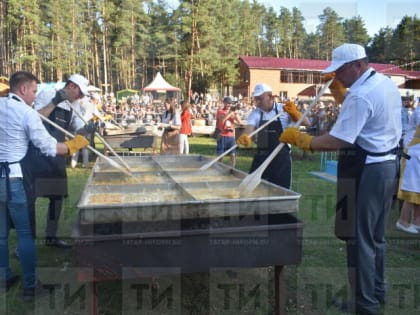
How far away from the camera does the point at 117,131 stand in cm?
976

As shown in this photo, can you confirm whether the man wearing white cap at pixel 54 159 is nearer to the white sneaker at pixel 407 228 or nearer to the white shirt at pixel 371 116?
the white shirt at pixel 371 116

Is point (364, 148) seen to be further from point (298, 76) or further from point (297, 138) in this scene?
point (298, 76)

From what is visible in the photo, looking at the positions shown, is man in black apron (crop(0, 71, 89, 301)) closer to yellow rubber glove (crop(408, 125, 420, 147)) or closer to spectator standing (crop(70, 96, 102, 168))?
spectator standing (crop(70, 96, 102, 168))

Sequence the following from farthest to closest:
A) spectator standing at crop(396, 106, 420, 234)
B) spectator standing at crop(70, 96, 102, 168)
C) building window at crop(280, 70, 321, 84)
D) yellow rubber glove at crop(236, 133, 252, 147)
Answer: building window at crop(280, 70, 321, 84) → spectator standing at crop(70, 96, 102, 168) → spectator standing at crop(396, 106, 420, 234) → yellow rubber glove at crop(236, 133, 252, 147)

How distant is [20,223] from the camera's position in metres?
3.17

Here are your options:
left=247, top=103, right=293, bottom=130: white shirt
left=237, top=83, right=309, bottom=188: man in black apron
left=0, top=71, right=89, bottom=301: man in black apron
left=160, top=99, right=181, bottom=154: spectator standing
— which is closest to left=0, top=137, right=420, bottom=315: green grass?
left=0, top=71, right=89, bottom=301: man in black apron

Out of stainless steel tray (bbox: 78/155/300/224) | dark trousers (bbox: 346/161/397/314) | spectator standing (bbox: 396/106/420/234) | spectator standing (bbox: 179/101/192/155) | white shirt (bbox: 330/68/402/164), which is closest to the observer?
stainless steel tray (bbox: 78/155/300/224)

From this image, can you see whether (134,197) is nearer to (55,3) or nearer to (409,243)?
(409,243)

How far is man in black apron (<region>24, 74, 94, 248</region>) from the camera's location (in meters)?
3.99

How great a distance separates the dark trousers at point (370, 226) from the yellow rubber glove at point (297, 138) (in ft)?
1.45

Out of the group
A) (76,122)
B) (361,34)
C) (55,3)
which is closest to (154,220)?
(76,122)

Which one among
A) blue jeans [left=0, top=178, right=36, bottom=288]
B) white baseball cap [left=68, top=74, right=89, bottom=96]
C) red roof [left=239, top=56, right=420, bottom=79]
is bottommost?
blue jeans [left=0, top=178, right=36, bottom=288]

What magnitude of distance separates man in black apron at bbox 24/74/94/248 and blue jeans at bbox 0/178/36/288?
638mm

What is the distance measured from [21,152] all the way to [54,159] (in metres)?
1.20
